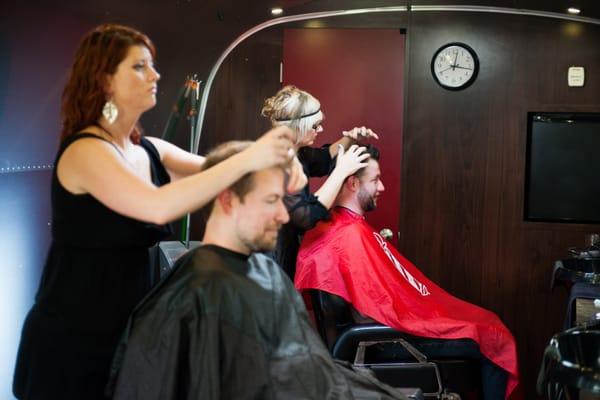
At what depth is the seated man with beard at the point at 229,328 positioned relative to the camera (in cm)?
174

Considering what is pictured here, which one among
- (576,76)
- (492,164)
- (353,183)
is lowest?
(353,183)

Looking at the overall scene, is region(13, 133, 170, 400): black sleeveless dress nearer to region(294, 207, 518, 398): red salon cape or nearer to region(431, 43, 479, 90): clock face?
region(294, 207, 518, 398): red salon cape

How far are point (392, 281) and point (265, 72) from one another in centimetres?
130

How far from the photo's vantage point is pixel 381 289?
11.3 feet

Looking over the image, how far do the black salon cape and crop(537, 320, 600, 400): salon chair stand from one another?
53 centimetres

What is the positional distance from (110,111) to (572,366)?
1.20 metres

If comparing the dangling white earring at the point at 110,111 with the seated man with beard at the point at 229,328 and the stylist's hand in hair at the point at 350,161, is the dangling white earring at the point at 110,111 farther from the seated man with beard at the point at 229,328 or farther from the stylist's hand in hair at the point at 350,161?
the stylist's hand in hair at the point at 350,161

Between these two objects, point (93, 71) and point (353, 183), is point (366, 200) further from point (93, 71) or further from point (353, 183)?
point (93, 71)

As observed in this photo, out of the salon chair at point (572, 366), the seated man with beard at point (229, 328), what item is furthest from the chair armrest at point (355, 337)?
the seated man with beard at point (229, 328)

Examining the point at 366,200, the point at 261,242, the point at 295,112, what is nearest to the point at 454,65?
the point at 366,200

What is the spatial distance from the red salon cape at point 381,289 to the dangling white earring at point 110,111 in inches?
66.5

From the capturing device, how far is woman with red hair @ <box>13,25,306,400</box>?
169 centimetres

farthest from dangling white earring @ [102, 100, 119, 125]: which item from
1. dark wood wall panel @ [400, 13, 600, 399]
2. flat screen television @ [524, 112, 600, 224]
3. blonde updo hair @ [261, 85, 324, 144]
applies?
flat screen television @ [524, 112, 600, 224]

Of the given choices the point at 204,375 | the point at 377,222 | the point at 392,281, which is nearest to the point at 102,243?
the point at 204,375
